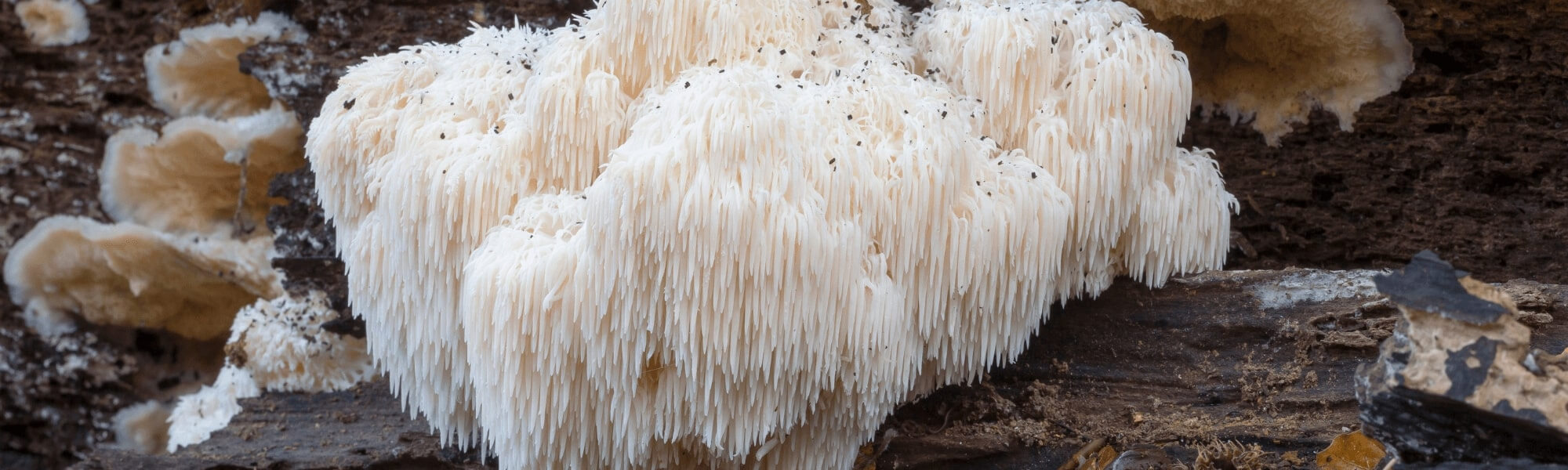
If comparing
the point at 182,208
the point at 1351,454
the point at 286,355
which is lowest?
the point at 286,355

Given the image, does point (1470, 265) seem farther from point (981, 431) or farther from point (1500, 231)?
point (981, 431)

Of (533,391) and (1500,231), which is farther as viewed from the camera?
(1500,231)

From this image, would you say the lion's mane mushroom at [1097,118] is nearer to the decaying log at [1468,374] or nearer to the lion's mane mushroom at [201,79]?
the decaying log at [1468,374]

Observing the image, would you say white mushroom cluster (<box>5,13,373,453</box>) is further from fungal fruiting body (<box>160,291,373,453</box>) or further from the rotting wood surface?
the rotting wood surface

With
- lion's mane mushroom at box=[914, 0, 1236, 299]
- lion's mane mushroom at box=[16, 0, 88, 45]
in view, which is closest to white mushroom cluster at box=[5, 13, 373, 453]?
lion's mane mushroom at box=[16, 0, 88, 45]

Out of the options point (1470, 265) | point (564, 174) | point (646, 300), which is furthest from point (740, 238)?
point (1470, 265)

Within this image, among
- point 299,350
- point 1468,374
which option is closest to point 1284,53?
point 1468,374

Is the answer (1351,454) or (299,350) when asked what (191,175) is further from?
(1351,454)
